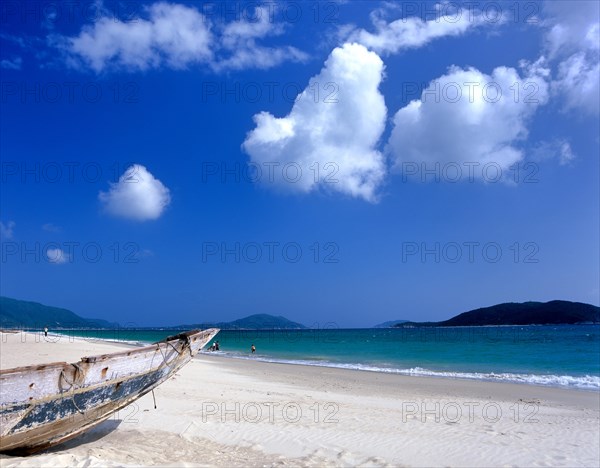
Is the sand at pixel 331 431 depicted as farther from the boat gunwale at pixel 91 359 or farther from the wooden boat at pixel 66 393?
the boat gunwale at pixel 91 359

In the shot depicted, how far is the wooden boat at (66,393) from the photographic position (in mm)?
4891

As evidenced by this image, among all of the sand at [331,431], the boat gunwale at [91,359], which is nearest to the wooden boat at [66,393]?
Result: the boat gunwale at [91,359]

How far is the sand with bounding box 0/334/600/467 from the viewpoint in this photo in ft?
19.7

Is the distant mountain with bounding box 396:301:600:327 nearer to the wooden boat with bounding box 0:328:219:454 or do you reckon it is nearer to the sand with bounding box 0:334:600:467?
the sand with bounding box 0:334:600:467

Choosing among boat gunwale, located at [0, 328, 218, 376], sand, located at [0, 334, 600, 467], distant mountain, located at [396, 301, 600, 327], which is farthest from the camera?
distant mountain, located at [396, 301, 600, 327]

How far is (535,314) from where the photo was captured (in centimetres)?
14375

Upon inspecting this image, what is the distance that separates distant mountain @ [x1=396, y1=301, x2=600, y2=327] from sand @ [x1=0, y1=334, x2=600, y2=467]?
14877 cm

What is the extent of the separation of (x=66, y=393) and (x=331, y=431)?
442 centimetres

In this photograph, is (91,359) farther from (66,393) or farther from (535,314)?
(535,314)

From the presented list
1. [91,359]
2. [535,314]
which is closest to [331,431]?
[91,359]

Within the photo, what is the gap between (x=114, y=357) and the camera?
20.2 feet

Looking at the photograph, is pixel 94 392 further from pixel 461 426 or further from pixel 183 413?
pixel 461 426

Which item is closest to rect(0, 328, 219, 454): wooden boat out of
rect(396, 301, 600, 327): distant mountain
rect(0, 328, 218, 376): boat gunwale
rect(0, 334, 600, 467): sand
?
rect(0, 328, 218, 376): boat gunwale

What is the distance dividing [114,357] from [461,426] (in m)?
6.66
